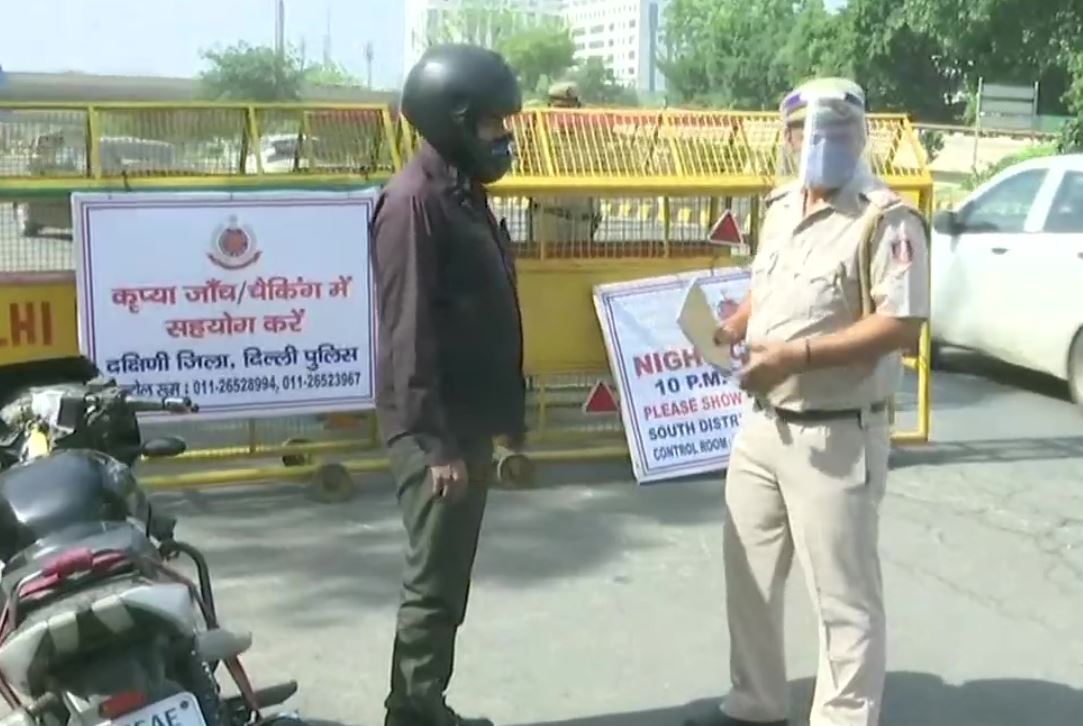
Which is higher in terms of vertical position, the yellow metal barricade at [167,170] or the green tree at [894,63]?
the green tree at [894,63]

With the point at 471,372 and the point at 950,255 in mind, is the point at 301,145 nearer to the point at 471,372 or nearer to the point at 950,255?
the point at 471,372

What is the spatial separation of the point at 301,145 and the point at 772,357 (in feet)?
12.7

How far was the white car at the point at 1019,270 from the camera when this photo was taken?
9.63 metres

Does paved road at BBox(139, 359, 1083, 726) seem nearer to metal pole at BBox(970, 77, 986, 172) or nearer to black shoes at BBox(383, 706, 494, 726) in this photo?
black shoes at BBox(383, 706, 494, 726)

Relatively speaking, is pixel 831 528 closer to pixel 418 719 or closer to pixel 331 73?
pixel 418 719

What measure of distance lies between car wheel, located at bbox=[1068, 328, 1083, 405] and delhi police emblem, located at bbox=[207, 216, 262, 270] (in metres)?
5.32

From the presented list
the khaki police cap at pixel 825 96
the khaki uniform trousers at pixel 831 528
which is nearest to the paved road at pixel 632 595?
the khaki uniform trousers at pixel 831 528

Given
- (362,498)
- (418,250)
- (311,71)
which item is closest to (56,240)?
(362,498)

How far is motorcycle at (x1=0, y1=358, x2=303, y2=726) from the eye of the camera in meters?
3.06

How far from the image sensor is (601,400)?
304 inches

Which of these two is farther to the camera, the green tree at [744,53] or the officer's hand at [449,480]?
the green tree at [744,53]

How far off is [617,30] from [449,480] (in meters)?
134

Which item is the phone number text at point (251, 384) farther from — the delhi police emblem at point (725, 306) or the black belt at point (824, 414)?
the black belt at point (824, 414)

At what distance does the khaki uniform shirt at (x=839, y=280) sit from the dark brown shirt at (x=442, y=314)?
27.8 inches
